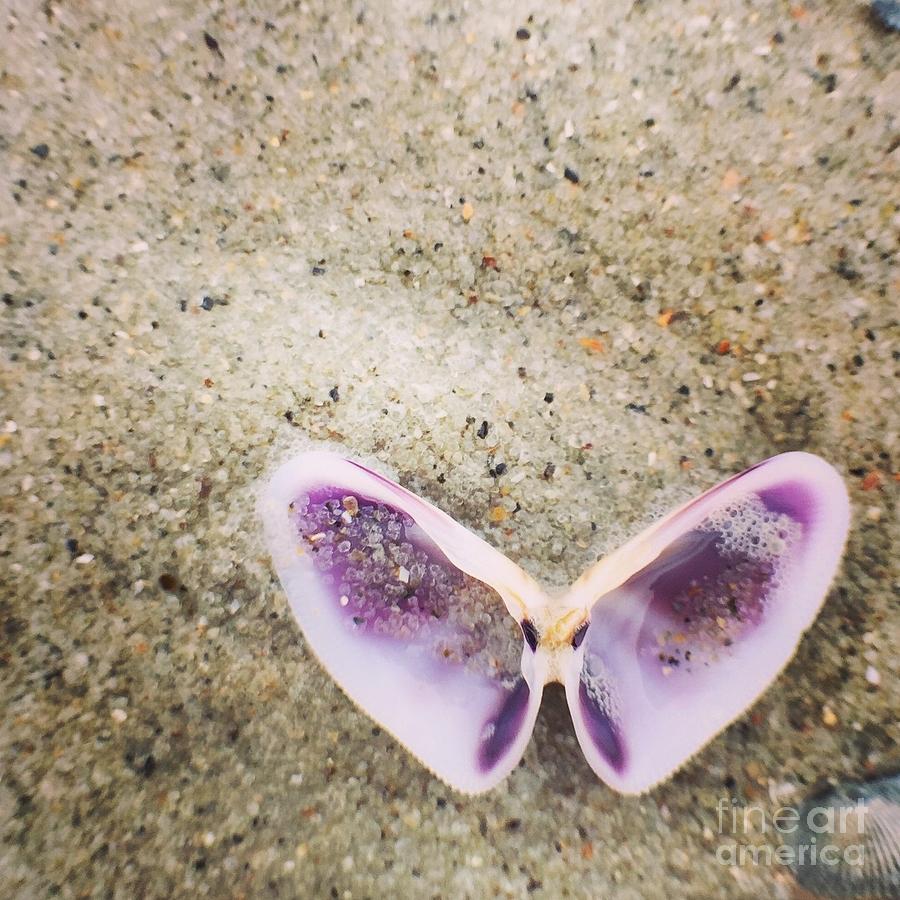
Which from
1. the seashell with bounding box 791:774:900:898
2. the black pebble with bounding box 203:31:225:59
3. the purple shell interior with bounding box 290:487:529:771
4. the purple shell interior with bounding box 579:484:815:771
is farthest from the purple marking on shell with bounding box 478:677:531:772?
the black pebble with bounding box 203:31:225:59

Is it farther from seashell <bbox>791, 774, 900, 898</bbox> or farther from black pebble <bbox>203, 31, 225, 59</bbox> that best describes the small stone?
black pebble <bbox>203, 31, 225, 59</bbox>

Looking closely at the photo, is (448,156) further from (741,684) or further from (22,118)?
(741,684)

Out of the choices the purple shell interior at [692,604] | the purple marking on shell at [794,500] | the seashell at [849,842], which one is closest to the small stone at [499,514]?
the purple shell interior at [692,604]

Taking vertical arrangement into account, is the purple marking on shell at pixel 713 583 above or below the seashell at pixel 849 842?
above

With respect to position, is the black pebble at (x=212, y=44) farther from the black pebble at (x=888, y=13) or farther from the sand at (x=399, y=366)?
the black pebble at (x=888, y=13)

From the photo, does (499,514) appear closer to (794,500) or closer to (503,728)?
(503,728)

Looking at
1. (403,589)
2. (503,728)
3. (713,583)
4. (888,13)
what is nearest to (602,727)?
(503,728)

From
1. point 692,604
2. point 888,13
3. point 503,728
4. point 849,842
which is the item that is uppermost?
point 888,13
